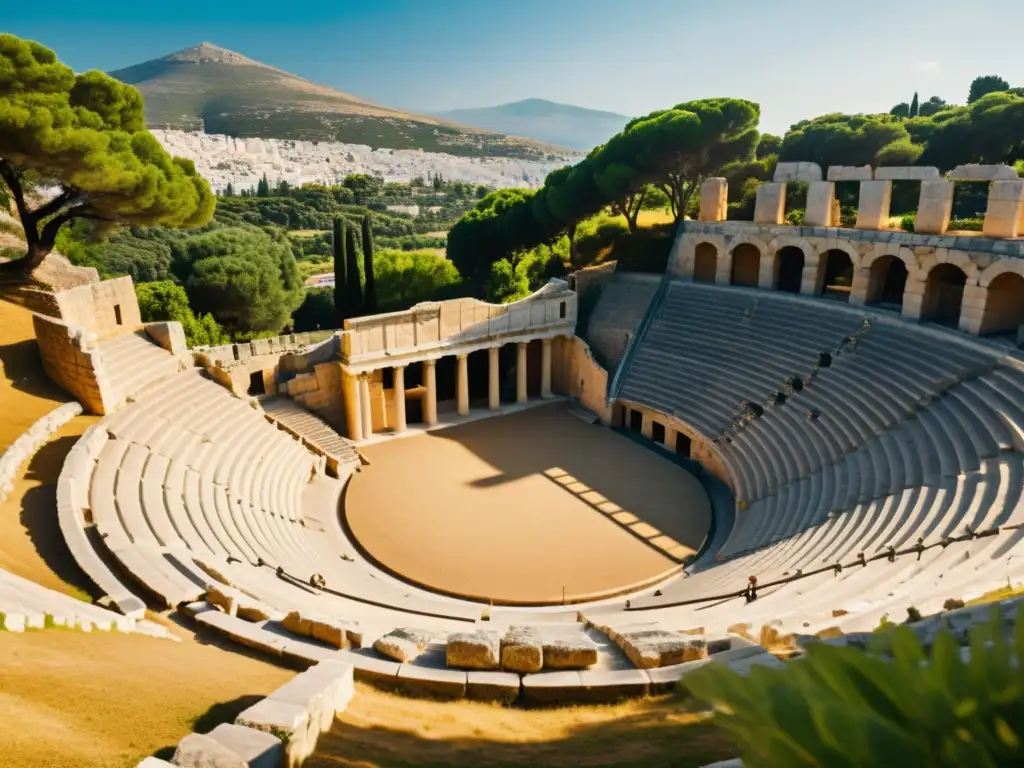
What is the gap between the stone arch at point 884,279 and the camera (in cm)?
2267

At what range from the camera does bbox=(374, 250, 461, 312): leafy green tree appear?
35125 millimetres

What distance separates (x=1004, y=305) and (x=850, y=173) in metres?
8.05

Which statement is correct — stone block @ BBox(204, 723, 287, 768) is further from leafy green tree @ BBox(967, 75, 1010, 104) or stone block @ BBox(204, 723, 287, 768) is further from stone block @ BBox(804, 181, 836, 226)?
leafy green tree @ BBox(967, 75, 1010, 104)

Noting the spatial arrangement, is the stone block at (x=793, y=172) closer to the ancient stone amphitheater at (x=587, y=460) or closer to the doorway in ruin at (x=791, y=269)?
the ancient stone amphitheater at (x=587, y=460)

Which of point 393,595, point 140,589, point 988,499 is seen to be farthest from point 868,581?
point 140,589

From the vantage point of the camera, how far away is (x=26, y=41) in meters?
18.1

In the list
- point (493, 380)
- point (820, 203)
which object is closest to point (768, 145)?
point (820, 203)

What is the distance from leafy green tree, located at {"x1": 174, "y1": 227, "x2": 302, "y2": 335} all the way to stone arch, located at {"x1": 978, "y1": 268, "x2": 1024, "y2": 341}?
27.8 m

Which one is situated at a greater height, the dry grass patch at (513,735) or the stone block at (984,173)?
the stone block at (984,173)

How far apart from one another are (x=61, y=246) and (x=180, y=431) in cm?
1734

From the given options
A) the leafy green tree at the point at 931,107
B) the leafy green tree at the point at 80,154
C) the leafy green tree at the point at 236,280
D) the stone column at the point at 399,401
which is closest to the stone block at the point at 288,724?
the leafy green tree at the point at 80,154

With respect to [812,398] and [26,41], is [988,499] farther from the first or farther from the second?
[26,41]

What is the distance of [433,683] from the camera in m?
7.70

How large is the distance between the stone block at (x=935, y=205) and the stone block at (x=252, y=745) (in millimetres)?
22522
